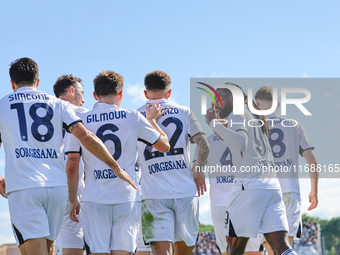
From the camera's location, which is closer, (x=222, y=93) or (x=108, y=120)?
(x=108, y=120)

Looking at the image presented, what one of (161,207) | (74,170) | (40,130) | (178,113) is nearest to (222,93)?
(178,113)

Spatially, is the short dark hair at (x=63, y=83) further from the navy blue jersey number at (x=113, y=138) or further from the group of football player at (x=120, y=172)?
the navy blue jersey number at (x=113, y=138)

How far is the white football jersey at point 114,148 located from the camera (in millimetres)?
5344

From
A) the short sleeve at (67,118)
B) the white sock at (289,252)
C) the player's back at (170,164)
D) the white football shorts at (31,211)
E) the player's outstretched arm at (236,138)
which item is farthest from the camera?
the player's back at (170,164)

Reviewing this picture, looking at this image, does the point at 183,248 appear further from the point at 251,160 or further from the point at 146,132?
the point at 146,132

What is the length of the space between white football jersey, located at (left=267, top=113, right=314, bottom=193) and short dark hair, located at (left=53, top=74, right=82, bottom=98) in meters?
3.52

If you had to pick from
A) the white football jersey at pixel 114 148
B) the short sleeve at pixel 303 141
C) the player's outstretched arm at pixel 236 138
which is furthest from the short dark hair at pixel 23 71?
the short sleeve at pixel 303 141

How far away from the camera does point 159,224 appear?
5.88 m

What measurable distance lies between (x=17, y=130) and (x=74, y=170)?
1105 mm

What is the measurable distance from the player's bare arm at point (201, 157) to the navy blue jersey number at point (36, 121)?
7.21ft

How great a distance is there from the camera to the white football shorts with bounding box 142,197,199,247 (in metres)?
5.88

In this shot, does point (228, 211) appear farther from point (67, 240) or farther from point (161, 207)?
point (67, 240)

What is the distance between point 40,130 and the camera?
15.9 feet

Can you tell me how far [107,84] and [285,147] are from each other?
370 centimetres
